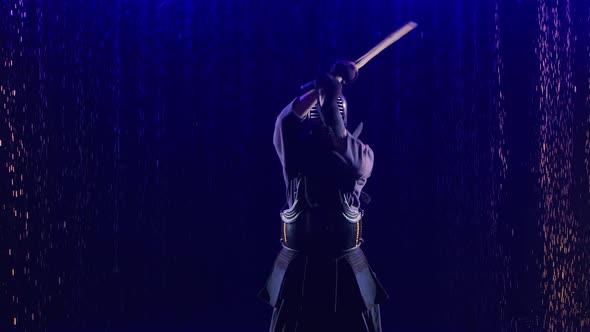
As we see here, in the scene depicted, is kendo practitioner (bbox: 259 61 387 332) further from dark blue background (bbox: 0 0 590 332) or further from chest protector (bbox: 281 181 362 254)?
dark blue background (bbox: 0 0 590 332)

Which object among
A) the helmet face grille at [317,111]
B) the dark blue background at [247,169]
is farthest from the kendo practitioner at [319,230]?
the dark blue background at [247,169]

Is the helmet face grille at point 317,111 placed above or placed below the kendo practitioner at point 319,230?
above

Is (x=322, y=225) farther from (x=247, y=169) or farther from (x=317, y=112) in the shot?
(x=247, y=169)

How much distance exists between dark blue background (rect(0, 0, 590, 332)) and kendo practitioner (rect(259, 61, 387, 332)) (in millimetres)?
1237

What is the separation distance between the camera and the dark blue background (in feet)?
10.8

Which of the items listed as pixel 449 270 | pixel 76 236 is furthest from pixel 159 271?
pixel 449 270

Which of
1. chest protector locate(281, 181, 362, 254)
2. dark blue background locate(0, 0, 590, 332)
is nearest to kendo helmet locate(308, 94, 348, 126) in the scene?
chest protector locate(281, 181, 362, 254)

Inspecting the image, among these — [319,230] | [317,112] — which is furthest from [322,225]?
[317,112]

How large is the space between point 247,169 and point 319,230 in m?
1.34

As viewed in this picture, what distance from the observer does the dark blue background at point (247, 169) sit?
10.8 feet

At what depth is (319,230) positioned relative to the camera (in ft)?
6.86

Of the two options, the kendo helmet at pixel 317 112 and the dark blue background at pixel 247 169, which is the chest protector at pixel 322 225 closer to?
the kendo helmet at pixel 317 112

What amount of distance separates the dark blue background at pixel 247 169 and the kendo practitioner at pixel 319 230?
1.24m

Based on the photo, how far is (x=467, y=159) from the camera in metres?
3.35
